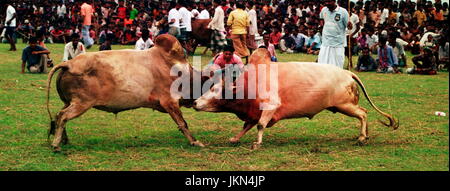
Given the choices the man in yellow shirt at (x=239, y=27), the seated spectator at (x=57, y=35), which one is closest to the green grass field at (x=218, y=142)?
the man in yellow shirt at (x=239, y=27)

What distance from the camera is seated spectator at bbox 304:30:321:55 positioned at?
1975cm

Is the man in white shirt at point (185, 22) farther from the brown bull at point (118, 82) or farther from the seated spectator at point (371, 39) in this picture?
the brown bull at point (118, 82)

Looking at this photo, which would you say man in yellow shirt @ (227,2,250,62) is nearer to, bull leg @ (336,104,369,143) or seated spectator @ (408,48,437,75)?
seated spectator @ (408,48,437,75)

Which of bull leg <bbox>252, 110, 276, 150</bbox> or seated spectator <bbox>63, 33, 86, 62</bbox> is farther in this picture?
seated spectator <bbox>63, 33, 86, 62</bbox>

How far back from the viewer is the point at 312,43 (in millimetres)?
19828

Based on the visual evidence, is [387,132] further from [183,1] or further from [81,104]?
[183,1]

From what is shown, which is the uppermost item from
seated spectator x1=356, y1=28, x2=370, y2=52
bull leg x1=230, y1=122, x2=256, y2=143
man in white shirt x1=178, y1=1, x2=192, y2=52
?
man in white shirt x1=178, y1=1, x2=192, y2=52

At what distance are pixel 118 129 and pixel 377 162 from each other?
11.6 ft

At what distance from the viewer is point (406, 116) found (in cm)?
906

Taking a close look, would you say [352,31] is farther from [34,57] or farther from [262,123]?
[262,123]

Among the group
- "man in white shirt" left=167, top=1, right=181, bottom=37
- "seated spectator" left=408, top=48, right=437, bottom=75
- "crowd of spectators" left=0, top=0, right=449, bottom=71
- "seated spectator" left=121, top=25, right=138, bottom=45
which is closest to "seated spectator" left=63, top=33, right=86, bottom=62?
"crowd of spectators" left=0, top=0, right=449, bottom=71

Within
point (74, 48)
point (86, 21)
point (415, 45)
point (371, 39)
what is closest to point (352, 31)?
point (371, 39)

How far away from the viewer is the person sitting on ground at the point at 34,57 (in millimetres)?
14203

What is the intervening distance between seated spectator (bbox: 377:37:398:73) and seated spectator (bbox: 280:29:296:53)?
17.1ft
